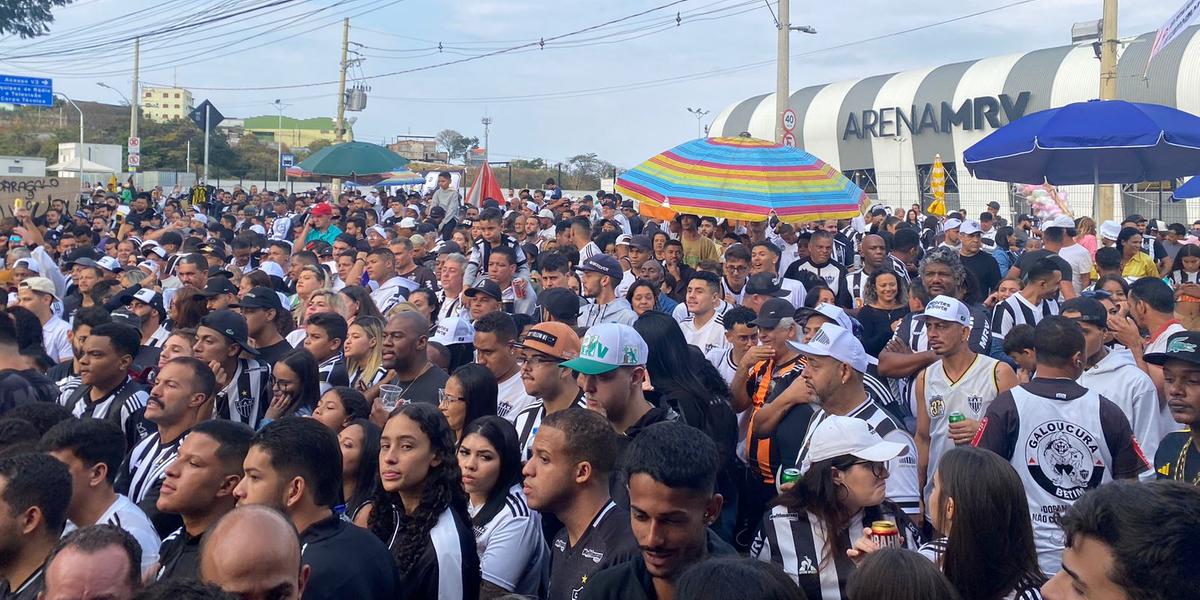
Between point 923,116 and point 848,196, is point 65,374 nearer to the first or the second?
point 848,196

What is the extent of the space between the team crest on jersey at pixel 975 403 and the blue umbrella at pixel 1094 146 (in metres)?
4.22

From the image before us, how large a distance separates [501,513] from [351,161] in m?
15.6

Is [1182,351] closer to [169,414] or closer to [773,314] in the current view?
[773,314]

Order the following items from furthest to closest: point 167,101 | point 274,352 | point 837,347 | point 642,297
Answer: point 167,101
point 642,297
point 274,352
point 837,347

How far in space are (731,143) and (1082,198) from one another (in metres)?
21.4

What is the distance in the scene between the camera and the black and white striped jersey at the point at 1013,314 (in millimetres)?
7980

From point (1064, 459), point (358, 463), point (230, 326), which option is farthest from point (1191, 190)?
point (358, 463)

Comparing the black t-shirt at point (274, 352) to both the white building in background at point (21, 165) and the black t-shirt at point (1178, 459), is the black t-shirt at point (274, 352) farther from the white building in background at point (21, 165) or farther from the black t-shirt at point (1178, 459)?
the white building in background at point (21, 165)

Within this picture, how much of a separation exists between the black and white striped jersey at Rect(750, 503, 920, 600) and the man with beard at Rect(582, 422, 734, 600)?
0.62 meters

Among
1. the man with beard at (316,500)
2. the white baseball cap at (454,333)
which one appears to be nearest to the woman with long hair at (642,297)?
the white baseball cap at (454,333)

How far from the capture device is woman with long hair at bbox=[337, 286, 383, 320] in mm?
8398

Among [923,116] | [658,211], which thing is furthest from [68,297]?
[923,116]

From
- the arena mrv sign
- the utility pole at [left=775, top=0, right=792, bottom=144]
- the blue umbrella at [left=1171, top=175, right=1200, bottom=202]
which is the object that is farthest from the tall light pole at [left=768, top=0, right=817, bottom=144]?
the arena mrv sign

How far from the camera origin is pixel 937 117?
45.2 m
